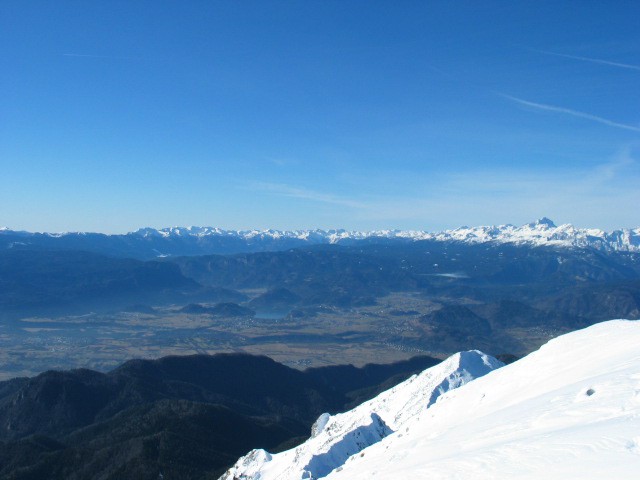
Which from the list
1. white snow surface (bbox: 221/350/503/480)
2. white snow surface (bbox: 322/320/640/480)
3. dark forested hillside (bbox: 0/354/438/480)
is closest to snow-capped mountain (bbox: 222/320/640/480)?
white snow surface (bbox: 322/320/640/480)

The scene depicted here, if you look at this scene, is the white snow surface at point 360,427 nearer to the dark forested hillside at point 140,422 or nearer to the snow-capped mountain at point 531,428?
the snow-capped mountain at point 531,428

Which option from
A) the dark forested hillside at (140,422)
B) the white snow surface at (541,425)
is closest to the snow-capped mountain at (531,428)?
the white snow surface at (541,425)

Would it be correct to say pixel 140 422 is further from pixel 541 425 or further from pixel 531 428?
pixel 541 425

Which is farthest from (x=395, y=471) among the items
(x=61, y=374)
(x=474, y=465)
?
(x=61, y=374)

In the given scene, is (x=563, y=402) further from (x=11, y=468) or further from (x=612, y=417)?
(x=11, y=468)

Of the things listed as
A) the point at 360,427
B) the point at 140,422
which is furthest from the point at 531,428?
the point at 140,422

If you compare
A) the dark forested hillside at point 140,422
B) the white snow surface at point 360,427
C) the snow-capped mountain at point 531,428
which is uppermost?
the snow-capped mountain at point 531,428
